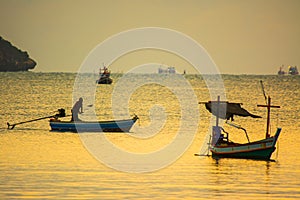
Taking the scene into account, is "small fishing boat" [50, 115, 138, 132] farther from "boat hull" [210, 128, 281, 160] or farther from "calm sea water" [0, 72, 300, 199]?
"boat hull" [210, 128, 281, 160]

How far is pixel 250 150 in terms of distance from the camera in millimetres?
45594

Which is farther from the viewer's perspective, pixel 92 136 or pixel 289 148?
pixel 92 136

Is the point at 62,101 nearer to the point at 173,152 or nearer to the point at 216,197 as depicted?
the point at 173,152

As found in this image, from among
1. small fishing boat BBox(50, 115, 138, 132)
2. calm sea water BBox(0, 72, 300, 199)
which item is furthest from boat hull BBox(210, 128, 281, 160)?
small fishing boat BBox(50, 115, 138, 132)

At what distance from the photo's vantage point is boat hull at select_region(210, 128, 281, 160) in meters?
45.3

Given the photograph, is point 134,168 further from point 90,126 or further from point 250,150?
point 90,126

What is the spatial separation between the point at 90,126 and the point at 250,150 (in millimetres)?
15524

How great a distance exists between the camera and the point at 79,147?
1941 inches

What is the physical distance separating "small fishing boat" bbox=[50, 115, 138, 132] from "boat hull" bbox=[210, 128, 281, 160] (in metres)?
14.0

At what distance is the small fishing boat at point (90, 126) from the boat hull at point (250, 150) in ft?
45.9

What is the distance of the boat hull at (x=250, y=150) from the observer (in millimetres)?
45344

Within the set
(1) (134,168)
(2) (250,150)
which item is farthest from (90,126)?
(1) (134,168)

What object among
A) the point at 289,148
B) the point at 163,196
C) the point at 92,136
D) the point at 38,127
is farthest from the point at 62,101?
the point at 163,196

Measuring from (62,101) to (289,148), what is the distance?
5917 centimetres
